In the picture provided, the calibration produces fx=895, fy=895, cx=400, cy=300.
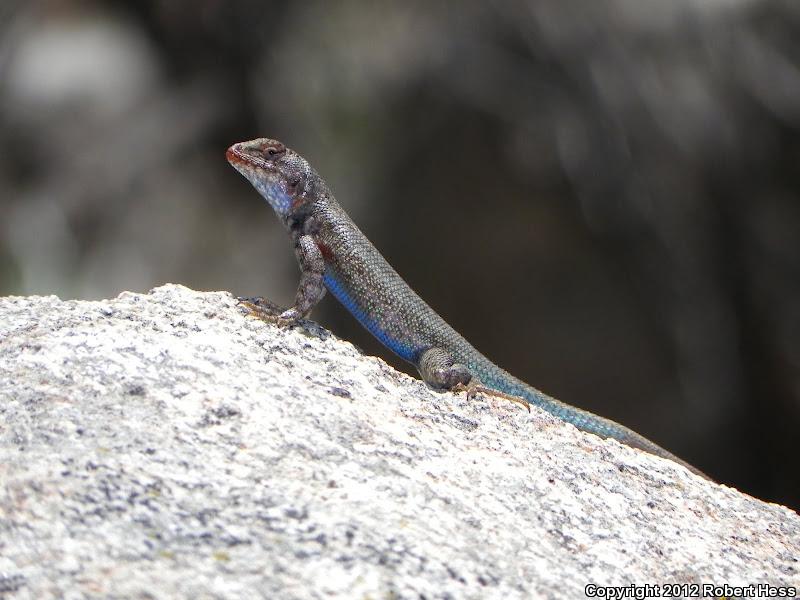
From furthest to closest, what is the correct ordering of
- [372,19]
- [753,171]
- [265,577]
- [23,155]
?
[23,155]
[372,19]
[753,171]
[265,577]

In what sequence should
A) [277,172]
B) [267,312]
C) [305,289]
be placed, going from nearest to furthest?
[267,312]
[305,289]
[277,172]

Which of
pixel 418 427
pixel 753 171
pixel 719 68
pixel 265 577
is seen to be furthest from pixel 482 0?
pixel 265 577

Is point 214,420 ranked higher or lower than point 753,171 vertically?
lower

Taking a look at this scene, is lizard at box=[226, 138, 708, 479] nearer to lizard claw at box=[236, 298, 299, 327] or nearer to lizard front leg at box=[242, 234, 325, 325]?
lizard front leg at box=[242, 234, 325, 325]

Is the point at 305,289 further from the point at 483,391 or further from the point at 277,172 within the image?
the point at 483,391

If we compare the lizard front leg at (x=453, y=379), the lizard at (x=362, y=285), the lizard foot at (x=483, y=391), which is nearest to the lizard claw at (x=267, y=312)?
the lizard at (x=362, y=285)

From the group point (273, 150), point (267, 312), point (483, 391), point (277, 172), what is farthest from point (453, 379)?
point (273, 150)

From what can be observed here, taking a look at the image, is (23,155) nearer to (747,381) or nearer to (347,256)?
(347,256)
